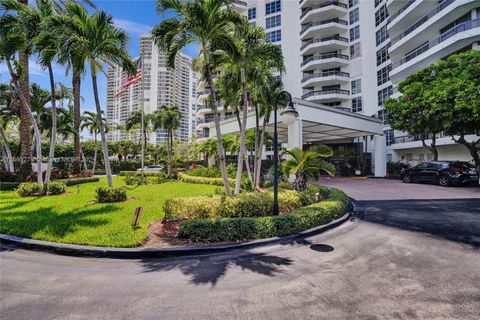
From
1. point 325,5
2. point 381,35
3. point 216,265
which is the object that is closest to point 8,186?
point 216,265

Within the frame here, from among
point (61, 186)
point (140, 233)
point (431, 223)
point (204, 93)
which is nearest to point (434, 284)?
point (431, 223)

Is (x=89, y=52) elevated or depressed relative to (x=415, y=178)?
elevated

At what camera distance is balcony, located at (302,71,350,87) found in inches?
1307

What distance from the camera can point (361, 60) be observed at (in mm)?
33094

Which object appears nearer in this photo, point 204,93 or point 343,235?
point 343,235

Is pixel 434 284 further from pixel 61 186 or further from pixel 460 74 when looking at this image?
pixel 460 74

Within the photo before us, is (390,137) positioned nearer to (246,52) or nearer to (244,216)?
(246,52)

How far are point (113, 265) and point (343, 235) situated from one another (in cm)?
563

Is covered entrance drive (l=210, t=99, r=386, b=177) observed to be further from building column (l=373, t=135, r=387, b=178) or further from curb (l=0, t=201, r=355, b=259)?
curb (l=0, t=201, r=355, b=259)

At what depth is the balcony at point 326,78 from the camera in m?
33.2

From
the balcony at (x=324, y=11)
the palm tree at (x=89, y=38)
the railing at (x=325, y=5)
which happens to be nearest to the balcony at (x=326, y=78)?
the balcony at (x=324, y=11)

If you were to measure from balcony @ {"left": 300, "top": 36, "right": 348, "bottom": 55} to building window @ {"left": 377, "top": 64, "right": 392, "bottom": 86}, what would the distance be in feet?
21.5

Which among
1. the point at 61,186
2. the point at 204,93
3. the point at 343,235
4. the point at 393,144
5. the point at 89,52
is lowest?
the point at 343,235

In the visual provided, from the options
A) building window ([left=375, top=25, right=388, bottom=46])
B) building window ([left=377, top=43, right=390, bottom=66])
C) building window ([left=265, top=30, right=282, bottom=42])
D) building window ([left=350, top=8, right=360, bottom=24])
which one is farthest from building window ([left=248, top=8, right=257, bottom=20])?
building window ([left=377, top=43, right=390, bottom=66])
